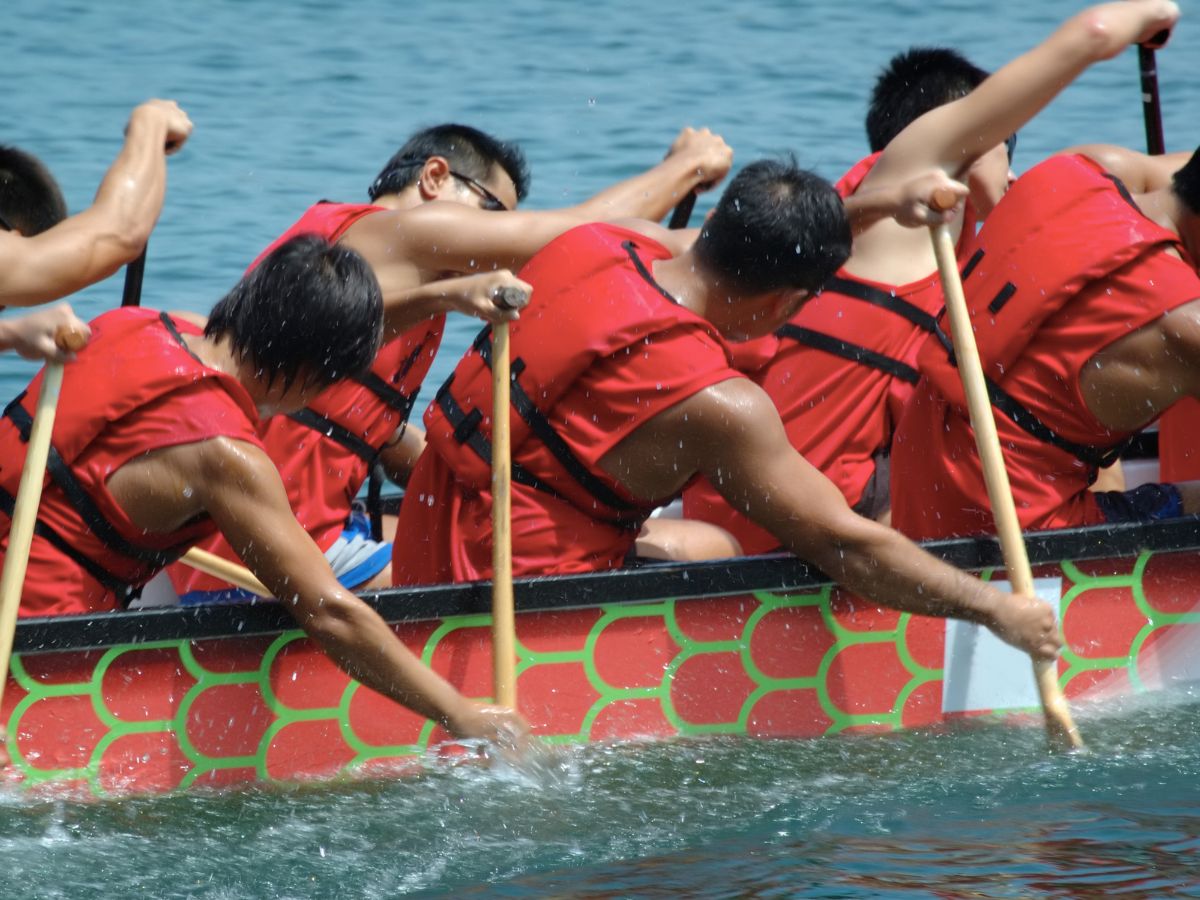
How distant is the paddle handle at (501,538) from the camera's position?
3.81 meters

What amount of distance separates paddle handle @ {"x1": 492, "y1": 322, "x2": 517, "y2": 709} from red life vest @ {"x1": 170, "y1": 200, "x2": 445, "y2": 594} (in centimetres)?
57

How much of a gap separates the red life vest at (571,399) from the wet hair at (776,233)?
0.14m

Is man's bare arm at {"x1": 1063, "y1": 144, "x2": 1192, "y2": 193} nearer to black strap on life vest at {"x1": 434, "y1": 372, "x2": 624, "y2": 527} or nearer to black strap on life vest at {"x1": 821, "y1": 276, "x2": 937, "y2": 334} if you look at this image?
black strap on life vest at {"x1": 821, "y1": 276, "x2": 937, "y2": 334}

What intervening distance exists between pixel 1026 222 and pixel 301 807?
1952mm

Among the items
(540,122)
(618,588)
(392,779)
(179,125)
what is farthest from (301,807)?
(540,122)

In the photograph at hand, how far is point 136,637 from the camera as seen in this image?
367 cm

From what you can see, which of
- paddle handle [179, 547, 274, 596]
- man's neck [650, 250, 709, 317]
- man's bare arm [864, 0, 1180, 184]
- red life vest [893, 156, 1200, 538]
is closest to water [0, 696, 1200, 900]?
red life vest [893, 156, 1200, 538]

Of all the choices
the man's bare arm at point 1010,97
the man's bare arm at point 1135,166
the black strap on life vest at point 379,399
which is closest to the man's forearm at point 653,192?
the black strap on life vest at point 379,399

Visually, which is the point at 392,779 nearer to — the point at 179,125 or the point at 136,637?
the point at 136,637

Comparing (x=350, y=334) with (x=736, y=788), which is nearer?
(x=350, y=334)

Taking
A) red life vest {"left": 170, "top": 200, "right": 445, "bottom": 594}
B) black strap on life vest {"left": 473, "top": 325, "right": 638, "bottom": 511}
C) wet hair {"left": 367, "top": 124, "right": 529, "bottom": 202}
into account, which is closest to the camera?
black strap on life vest {"left": 473, "top": 325, "right": 638, "bottom": 511}

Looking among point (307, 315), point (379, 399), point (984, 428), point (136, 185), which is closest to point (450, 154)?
point (379, 399)

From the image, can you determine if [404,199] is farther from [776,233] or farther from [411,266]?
[776,233]

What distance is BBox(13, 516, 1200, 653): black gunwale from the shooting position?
3.64 m
